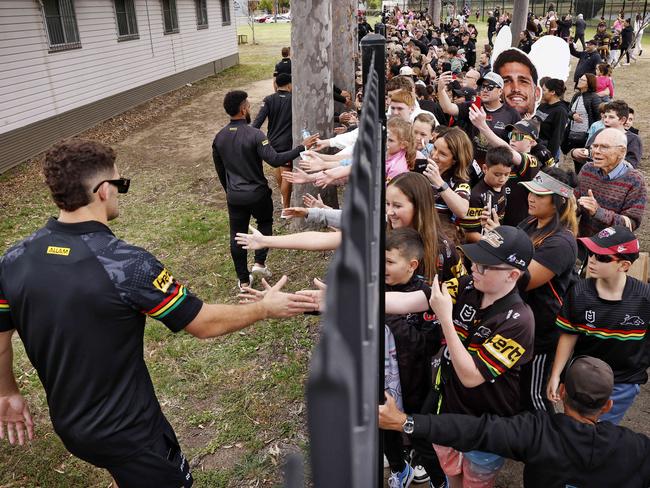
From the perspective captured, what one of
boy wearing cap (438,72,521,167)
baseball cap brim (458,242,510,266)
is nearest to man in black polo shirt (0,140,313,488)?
baseball cap brim (458,242,510,266)

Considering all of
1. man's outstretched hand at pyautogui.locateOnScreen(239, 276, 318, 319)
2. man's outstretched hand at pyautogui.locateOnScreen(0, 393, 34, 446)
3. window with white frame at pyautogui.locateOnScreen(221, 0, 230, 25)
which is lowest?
man's outstretched hand at pyautogui.locateOnScreen(0, 393, 34, 446)

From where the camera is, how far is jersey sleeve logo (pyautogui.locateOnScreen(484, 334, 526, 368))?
2.33 metres

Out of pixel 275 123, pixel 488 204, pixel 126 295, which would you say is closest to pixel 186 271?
pixel 275 123

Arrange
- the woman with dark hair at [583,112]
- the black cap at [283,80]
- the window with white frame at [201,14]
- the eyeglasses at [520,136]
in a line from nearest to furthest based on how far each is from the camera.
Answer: the eyeglasses at [520,136] < the woman with dark hair at [583,112] < the black cap at [283,80] < the window with white frame at [201,14]

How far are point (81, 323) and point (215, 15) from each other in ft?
75.7

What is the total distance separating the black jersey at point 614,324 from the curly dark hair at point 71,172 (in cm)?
258

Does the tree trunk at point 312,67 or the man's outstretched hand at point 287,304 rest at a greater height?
the tree trunk at point 312,67

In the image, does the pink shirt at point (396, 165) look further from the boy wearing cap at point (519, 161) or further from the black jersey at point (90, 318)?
the black jersey at point (90, 318)

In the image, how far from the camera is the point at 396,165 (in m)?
4.18

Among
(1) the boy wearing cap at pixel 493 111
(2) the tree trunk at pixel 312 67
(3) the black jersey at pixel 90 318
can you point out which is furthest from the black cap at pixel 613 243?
(2) the tree trunk at pixel 312 67

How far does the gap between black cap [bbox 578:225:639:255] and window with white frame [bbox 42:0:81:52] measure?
1251 centimetres

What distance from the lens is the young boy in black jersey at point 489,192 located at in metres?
4.04

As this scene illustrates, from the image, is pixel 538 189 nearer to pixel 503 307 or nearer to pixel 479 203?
pixel 479 203

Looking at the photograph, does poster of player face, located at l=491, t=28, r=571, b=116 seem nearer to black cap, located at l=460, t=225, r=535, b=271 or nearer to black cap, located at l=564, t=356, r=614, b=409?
black cap, located at l=460, t=225, r=535, b=271
